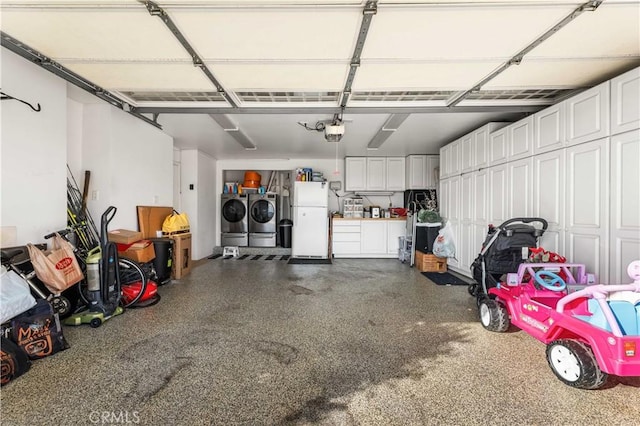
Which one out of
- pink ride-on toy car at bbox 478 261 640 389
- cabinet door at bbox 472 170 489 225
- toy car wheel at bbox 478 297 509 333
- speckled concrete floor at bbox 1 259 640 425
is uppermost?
cabinet door at bbox 472 170 489 225

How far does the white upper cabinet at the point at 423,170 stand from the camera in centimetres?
605

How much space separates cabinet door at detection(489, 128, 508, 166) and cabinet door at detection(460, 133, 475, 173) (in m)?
0.41

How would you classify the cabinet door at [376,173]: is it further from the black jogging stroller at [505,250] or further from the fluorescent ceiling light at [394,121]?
the black jogging stroller at [505,250]

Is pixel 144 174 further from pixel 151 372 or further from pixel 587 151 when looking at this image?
pixel 587 151

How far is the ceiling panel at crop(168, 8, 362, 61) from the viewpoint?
5.46 feet

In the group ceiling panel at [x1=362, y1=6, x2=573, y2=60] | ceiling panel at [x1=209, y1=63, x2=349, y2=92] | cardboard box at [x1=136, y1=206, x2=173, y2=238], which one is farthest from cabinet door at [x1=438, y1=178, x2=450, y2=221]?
cardboard box at [x1=136, y1=206, x2=173, y2=238]

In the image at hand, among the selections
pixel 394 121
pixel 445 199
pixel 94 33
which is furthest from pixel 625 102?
pixel 94 33

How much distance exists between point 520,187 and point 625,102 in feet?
3.95

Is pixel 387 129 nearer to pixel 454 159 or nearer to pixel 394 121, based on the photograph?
pixel 394 121

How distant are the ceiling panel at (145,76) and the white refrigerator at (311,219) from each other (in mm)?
3307

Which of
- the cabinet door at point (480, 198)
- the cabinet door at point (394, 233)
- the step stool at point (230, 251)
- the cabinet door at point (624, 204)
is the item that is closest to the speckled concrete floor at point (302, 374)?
the cabinet door at point (624, 204)

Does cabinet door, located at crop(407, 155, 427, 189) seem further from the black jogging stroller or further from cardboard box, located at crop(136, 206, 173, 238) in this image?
cardboard box, located at crop(136, 206, 173, 238)

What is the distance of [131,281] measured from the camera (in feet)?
9.74

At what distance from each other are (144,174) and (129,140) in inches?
20.0
